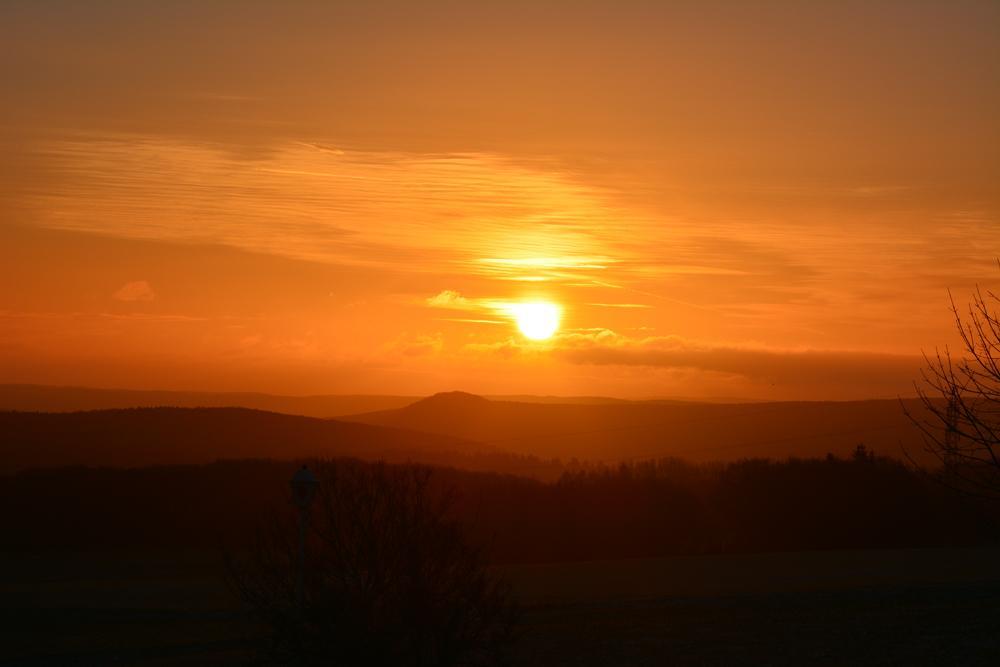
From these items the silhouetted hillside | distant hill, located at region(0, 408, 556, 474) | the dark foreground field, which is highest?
distant hill, located at region(0, 408, 556, 474)

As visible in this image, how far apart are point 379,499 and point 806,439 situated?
131m

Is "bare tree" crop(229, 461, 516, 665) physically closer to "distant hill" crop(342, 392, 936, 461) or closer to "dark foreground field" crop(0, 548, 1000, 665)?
"dark foreground field" crop(0, 548, 1000, 665)

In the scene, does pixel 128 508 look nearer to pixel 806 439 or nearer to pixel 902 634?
pixel 902 634

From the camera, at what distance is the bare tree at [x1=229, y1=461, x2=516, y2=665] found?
13578 millimetres

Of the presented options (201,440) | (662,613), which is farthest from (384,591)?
(201,440)

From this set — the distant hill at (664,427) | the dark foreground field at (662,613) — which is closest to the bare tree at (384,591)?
the dark foreground field at (662,613)

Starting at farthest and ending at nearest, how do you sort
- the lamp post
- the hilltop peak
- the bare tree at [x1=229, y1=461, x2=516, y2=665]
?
the hilltop peak < the lamp post < the bare tree at [x1=229, y1=461, x2=516, y2=665]

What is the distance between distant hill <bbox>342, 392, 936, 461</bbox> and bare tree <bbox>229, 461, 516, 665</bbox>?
117m

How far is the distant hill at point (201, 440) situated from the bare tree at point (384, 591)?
268ft

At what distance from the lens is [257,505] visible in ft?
188

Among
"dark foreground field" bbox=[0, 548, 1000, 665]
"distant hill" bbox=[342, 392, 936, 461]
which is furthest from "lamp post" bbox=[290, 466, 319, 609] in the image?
"distant hill" bbox=[342, 392, 936, 461]

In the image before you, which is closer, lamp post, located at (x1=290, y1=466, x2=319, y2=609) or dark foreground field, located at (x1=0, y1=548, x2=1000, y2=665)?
lamp post, located at (x1=290, y1=466, x2=319, y2=609)

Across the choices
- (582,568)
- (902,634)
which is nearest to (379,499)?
(902,634)

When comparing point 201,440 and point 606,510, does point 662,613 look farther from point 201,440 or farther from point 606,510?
point 201,440
